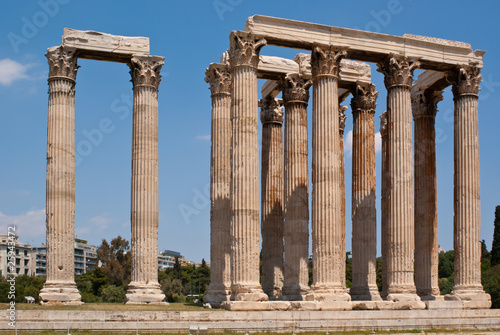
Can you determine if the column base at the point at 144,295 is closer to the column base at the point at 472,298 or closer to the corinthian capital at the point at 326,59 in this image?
the corinthian capital at the point at 326,59

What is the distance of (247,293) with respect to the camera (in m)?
50.8

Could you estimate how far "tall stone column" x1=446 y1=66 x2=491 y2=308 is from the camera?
196 ft

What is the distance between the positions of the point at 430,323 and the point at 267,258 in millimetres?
17687

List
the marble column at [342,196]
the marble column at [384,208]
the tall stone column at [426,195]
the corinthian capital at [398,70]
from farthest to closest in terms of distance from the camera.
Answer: the marble column at [342,196] → the marble column at [384,208] → the tall stone column at [426,195] → the corinthian capital at [398,70]

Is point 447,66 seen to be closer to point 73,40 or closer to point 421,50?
point 421,50

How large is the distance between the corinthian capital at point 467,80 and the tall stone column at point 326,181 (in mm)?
10927

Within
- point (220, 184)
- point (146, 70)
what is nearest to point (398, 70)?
point (220, 184)

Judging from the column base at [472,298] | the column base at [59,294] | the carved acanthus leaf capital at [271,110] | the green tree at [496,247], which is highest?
the carved acanthus leaf capital at [271,110]

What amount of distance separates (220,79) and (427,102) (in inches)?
739

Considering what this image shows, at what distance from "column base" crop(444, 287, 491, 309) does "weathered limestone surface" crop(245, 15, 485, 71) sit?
59.3ft

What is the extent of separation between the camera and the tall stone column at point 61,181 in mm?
53875

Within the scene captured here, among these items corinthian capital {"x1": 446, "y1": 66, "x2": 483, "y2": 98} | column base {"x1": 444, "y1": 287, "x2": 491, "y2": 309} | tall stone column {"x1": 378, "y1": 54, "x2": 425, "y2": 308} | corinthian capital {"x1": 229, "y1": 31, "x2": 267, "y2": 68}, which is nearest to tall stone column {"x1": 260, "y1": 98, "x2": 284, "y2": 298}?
tall stone column {"x1": 378, "y1": 54, "x2": 425, "y2": 308}

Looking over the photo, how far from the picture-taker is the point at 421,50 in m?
61.7

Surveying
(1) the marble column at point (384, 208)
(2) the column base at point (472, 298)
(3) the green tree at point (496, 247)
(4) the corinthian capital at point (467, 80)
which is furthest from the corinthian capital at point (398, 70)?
(3) the green tree at point (496, 247)
